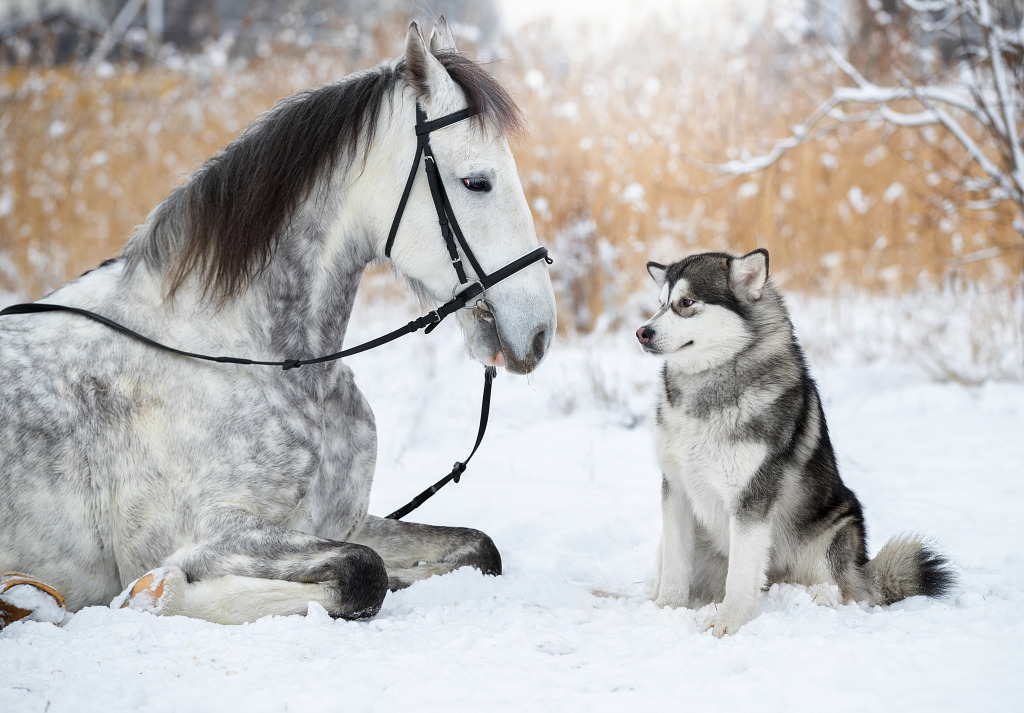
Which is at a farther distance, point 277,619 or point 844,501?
point 844,501

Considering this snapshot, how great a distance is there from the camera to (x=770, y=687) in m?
1.84

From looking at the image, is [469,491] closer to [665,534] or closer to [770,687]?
[665,534]

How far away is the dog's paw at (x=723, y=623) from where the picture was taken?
91.4 inches

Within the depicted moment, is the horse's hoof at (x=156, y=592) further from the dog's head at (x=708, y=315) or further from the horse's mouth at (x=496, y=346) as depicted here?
Answer: the dog's head at (x=708, y=315)

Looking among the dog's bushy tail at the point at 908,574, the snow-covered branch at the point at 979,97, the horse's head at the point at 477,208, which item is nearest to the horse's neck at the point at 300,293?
the horse's head at the point at 477,208

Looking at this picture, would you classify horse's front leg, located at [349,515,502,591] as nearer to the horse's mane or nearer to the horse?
the horse

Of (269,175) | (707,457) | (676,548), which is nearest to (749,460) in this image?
(707,457)

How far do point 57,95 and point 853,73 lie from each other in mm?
11916

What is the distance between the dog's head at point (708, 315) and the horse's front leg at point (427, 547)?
1048 mm

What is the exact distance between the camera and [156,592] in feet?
7.59

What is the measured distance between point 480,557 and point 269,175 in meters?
1.60

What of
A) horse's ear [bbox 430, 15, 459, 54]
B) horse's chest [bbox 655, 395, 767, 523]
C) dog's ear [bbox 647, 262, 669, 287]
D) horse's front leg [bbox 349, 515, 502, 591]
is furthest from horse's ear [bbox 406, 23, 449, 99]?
horse's front leg [bbox 349, 515, 502, 591]

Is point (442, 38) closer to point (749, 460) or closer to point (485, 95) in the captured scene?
point (485, 95)

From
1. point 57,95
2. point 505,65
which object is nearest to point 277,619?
point 505,65
